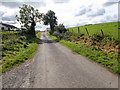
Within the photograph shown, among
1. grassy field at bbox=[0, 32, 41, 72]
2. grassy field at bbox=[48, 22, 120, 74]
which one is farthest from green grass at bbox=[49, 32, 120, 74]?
grassy field at bbox=[0, 32, 41, 72]

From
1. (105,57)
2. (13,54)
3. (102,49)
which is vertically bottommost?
(13,54)

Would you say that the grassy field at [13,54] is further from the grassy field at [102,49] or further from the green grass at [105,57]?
the green grass at [105,57]

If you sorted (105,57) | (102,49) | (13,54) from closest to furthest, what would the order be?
(105,57) < (102,49) < (13,54)

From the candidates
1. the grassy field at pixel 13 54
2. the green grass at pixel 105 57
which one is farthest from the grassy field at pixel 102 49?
the grassy field at pixel 13 54

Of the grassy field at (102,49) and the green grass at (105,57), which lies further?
the grassy field at (102,49)

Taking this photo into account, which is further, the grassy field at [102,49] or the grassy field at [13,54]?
the grassy field at [13,54]

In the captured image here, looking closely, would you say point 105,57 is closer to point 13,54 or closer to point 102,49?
point 102,49

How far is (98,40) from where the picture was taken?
16844 millimetres

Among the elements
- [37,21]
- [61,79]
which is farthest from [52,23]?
[61,79]

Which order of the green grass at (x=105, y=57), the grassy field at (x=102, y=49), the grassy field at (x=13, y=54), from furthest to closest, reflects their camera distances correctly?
the grassy field at (x=13, y=54) < the grassy field at (x=102, y=49) < the green grass at (x=105, y=57)

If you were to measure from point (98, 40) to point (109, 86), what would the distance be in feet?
40.8

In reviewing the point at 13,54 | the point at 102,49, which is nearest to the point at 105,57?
the point at 102,49

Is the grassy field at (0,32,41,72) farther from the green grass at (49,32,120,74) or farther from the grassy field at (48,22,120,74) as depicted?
the green grass at (49,32,120,74)

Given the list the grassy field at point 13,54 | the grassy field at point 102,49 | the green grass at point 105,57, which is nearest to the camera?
the green grass at point 105,57
